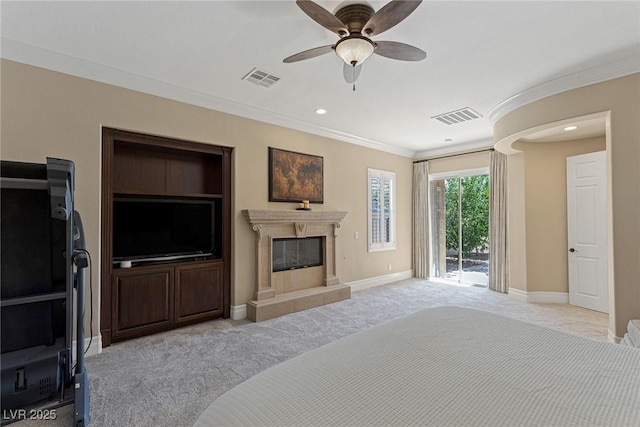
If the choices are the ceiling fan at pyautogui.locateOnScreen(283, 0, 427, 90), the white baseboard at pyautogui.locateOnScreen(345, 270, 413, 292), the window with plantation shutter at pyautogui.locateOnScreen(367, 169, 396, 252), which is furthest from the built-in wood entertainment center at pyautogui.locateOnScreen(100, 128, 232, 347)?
the window with plantation shutter at pyautogui.locateOnScreen(367, 169, 396, 252)

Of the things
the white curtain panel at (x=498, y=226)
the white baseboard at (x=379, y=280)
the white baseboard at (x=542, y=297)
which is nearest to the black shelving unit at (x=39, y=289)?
the white baseboard at (x=379, y=280)

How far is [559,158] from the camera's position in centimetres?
461

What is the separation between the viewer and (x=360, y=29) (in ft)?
7.00

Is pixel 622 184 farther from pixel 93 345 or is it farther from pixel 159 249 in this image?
A: pixel 93 345

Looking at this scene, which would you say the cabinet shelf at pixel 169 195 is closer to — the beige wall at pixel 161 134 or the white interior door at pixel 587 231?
the beige wall at pixel 161 134

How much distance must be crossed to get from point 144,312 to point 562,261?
5969 millimetres

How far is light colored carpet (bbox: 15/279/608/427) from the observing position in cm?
208

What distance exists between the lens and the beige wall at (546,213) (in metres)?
4.59

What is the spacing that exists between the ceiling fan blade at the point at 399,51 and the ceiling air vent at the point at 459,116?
88.2 inches

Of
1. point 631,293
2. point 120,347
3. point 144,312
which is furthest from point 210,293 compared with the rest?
point 631,293

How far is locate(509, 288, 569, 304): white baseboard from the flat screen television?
4885 millimetres

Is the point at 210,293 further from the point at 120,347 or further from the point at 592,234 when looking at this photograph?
the point at 592,234

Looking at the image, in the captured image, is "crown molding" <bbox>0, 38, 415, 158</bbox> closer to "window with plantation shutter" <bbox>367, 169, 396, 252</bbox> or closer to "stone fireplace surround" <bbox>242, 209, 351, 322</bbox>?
"stone fireplace surround" <bbox>242, 209, 351, 322</bbox>

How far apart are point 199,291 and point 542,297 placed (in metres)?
5.20
